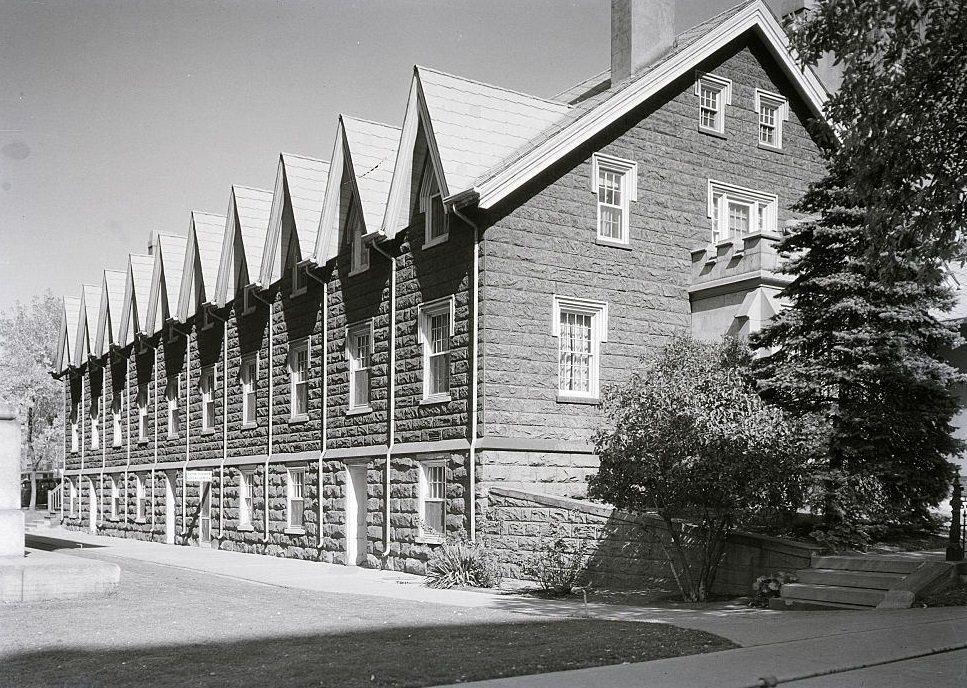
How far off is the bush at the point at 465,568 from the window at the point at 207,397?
16.6 metres

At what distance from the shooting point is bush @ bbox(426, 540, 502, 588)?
20.2 m

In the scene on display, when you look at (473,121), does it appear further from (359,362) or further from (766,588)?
(766,588)

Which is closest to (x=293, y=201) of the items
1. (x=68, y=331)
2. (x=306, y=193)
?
(x=306, y=193)

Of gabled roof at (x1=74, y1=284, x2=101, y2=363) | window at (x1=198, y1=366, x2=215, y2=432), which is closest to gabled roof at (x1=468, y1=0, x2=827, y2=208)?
window at (x1=198, y1=366, x2=215, y2=432)

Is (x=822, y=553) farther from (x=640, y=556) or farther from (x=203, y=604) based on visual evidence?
(x=203, y=604)

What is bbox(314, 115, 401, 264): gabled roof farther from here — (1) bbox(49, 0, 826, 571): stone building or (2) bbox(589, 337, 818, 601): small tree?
(2) bbox(589, 337, 818, 601): small tree

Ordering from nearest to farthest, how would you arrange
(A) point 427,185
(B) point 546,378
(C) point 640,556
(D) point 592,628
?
(D) point 592,628 → (C) point 640,556 → (B) point 546,378 → (A) point 427,185

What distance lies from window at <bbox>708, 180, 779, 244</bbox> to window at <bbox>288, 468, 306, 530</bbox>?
12.5 m

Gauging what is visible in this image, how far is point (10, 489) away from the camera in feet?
56.9

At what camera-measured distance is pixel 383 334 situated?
25.8 metres

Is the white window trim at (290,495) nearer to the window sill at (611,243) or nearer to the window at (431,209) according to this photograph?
the window at (431,209)

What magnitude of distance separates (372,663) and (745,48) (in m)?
20.1

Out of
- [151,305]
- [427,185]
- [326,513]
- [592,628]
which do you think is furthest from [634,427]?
[151,305]

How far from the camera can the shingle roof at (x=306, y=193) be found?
1169 inches
